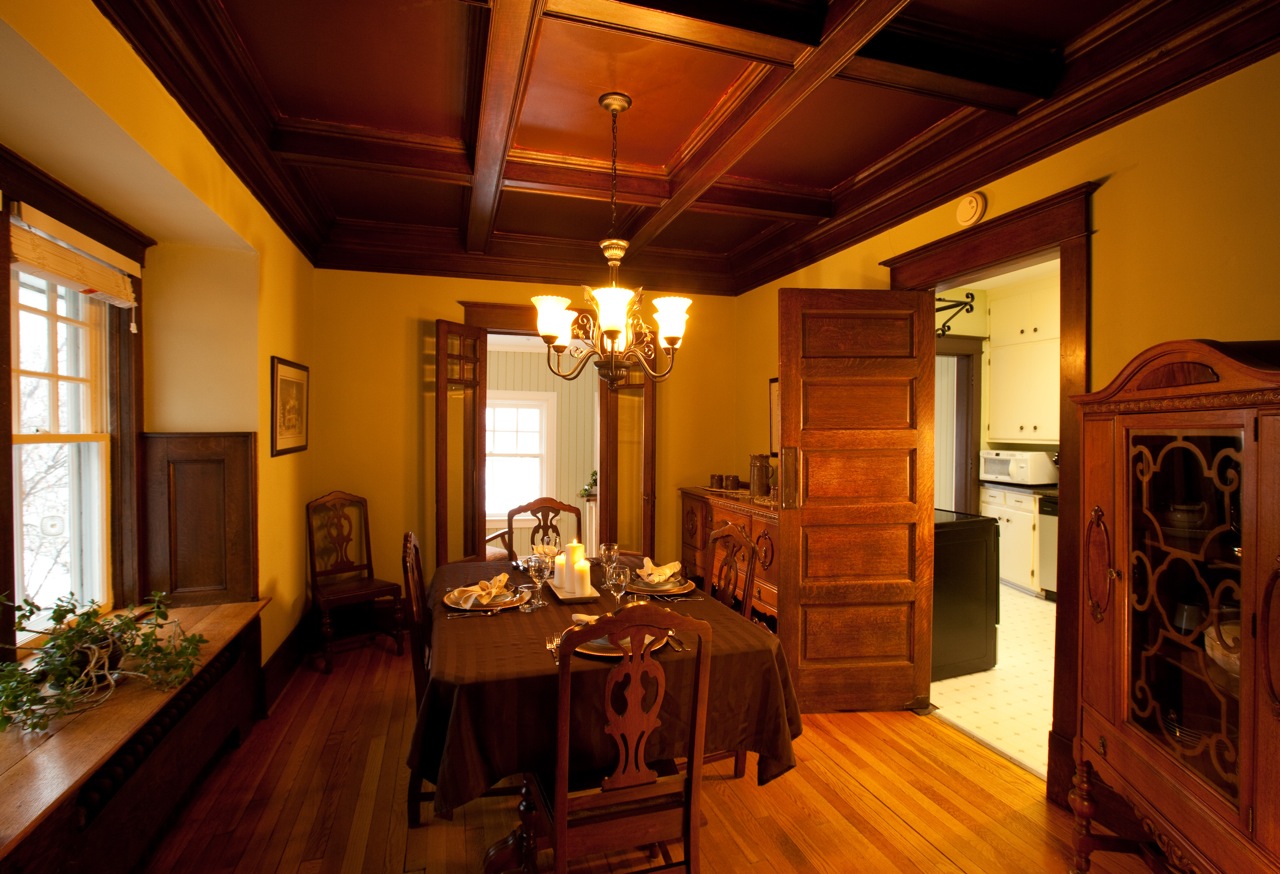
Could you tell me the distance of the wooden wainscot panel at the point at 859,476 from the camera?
326cm

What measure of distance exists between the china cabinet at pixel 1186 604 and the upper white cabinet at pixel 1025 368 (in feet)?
12.7

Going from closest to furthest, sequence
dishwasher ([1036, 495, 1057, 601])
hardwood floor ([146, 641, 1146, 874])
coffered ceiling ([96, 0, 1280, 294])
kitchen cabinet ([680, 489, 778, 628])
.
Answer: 1. coffered ceiling ([96, 0, 1280, 294])
2. hardwood floor ([146, 641, 1146, 874])
3. kitchen cabinet ([680, 489, 778, 628])
4. dishwasher ([1036, 495, 1057, 601])

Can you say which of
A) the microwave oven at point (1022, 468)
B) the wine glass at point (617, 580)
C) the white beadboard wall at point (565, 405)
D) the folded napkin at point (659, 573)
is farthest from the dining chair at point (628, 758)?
the white beadboard wall at point (565, 405)

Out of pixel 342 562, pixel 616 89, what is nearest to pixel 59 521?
pixel 342 562

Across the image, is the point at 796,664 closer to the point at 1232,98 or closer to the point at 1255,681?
the point at 1255,681

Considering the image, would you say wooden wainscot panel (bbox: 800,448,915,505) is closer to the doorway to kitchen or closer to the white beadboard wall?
the doorway to kitchen

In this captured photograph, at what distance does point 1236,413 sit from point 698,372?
12.4 feet

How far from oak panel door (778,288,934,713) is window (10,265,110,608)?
302 centimetres

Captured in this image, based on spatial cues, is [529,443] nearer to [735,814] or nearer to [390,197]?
[390,197]

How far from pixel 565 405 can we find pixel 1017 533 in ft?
15.2

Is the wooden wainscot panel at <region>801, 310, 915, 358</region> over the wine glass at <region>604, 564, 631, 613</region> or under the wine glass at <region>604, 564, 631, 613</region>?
over

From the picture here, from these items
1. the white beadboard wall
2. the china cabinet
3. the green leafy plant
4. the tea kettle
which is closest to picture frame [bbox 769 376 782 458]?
the tea kettle

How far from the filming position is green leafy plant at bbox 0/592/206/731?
5.76ft

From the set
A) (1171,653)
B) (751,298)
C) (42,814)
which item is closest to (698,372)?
(751,298)
